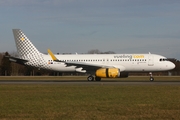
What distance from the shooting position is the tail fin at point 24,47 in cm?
4803

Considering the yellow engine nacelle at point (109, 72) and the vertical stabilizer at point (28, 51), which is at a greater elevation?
the vertical stabilizer at point (28, 51)

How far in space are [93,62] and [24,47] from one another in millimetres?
9908

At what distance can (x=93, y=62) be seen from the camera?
1811 inches

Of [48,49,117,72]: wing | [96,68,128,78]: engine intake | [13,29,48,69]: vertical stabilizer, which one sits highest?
[13,29,48,69]: vertical stabilizer

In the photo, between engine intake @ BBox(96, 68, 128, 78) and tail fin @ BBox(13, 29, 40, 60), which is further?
tail fin @ BBox(13, 29, 40, 60)

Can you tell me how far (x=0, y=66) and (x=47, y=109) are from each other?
100m

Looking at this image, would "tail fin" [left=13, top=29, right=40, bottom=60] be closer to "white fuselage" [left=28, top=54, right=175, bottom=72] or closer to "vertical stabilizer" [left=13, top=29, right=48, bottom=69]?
"vertical stabilizer" [left=13, top=29, right=48, bottom=69]

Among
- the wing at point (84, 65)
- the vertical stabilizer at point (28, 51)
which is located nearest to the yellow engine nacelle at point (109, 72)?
the wing at point (84, 65)

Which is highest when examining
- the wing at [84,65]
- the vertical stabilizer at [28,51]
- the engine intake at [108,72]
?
the vertical stabilizer at [28,51]

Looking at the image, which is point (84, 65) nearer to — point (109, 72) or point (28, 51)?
point (109, 72)

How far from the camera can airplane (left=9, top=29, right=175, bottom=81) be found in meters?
44.2

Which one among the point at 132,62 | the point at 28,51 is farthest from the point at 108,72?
the point at 28,51

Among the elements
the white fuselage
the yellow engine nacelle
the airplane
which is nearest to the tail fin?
the airplane

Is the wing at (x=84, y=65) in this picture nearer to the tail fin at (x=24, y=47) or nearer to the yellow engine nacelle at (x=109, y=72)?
the yellow engine nacelle at (x=109, y=72)
